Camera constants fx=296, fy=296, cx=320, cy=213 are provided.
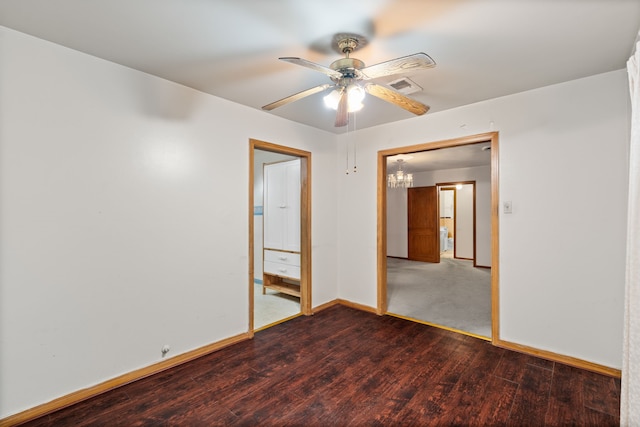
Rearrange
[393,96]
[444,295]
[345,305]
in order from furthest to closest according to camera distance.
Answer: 1. [444,295]
2. [345,305]
3. [393,96]

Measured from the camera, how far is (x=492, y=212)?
287cm

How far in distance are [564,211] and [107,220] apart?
358 centimetres

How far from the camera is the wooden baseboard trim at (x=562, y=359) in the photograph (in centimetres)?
228

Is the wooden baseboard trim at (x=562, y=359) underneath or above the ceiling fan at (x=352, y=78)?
underneath

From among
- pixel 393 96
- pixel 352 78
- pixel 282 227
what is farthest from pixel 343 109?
pixel 282 227

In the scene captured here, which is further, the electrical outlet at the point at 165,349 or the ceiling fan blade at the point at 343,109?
the electrical outlet at the point at 165,349

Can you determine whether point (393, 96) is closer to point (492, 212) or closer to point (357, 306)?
point (492, 212)

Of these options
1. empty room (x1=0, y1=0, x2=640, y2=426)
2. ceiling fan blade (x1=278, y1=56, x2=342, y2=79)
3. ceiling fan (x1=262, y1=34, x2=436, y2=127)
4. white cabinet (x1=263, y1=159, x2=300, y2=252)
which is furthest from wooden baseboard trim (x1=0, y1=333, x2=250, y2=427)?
ceiling fan blade (x1=278, y1=56, x2=342, y2=79)

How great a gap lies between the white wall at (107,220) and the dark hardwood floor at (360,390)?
31 cm

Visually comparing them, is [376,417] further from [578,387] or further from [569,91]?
[569,91]

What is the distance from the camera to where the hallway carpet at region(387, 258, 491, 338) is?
3.44 meters

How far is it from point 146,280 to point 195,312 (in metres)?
0.52

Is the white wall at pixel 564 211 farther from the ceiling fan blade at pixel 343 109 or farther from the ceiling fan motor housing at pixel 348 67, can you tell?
the ceiling fan motor housing at pixel 348 67

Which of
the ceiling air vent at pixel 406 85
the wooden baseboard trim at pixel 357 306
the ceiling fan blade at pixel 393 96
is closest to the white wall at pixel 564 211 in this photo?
the ceiling air vent at pixel 406 85
